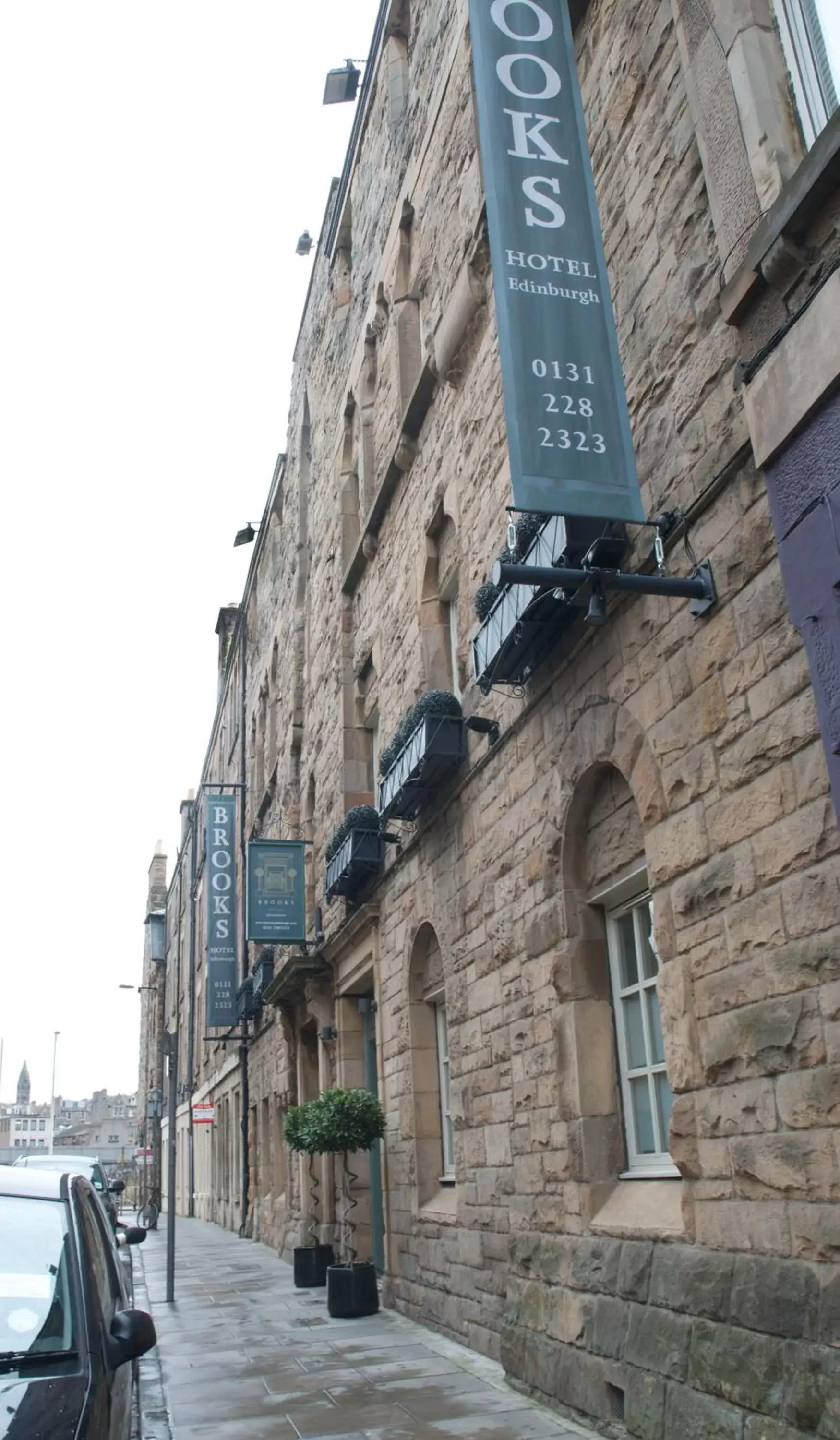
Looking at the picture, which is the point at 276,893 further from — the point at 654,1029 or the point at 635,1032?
the point at 654,1029

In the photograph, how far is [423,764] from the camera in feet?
31.6

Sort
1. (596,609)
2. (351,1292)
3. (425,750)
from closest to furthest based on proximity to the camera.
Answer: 1. (596,609)
2. (425,750)
3. (351,1292)

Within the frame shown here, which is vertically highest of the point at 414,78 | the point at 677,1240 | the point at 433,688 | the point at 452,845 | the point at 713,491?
the point at 414,78

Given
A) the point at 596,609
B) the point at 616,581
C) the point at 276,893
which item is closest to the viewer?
the point at 616,581

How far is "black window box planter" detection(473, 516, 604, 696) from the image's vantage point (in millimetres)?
6309

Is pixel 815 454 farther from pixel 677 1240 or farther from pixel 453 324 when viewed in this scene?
pixel 453 324

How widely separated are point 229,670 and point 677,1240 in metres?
30.9

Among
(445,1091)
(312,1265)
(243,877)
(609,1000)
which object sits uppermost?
(243,877)

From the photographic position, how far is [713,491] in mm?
5598

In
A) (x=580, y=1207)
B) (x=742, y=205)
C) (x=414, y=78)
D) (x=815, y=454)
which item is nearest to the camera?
(x=815, y=454)

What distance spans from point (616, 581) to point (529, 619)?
4.48ft

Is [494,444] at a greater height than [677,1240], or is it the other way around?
[494,444]

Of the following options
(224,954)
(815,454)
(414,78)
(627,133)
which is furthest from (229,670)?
(815,454)

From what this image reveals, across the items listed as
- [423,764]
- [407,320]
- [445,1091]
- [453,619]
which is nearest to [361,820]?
[453,619]
